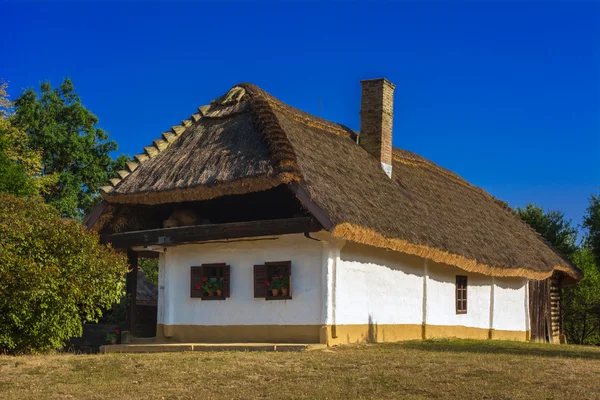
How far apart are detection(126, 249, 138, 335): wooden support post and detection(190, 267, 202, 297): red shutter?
7.53 feet

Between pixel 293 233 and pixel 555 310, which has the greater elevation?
pixel 293 233

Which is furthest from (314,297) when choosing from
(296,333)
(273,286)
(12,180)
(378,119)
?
(12,180)

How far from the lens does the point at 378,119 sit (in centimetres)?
2286

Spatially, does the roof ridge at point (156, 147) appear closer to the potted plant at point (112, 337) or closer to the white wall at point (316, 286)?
the white wall at point (316, 286)

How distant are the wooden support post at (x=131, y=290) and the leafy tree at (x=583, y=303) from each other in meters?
19.4

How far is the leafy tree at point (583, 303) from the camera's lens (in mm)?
33250

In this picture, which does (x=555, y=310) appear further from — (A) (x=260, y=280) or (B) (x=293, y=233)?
(B) (x=293, y=233)

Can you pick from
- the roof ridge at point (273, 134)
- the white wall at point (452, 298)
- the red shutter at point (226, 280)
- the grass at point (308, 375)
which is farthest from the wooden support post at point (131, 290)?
the white wall at point (452, 298)

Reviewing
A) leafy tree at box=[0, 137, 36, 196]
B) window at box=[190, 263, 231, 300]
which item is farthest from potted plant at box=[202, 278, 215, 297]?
leafy tree at box=[0, 137, 36, 196]

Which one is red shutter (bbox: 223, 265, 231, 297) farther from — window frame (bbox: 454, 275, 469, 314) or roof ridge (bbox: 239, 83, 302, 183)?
window frame (bbox: 454, 275, 469, 314)

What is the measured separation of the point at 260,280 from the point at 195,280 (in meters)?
1.86

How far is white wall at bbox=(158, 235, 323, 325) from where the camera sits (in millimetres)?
17422

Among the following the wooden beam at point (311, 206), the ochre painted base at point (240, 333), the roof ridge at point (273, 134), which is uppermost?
the roof ridge at point (273, 134)

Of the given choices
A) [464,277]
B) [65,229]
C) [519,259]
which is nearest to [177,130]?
[65,229]
